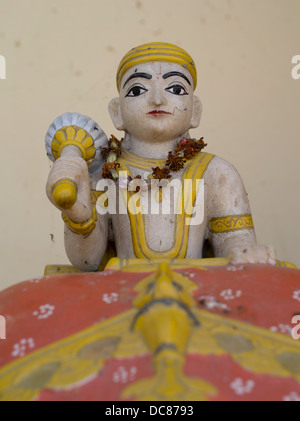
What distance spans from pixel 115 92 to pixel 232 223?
1.40 m

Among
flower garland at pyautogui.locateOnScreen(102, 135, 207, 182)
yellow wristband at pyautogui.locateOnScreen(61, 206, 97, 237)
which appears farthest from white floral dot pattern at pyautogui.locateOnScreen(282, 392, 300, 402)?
flower garland at pyautogui.locateOnScreen(102, 135, 207, 182)

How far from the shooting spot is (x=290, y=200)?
2.99 meters

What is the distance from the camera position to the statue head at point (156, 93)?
1975 millimetres

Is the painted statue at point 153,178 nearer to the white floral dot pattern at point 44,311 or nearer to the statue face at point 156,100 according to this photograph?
the statue face at point 156,100

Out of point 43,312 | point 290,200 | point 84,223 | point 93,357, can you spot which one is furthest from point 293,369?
point 290,200

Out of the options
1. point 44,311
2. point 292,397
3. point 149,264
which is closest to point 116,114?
point 149,264

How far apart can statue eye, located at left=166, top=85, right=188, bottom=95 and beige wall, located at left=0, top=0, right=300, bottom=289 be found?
104 centimetres

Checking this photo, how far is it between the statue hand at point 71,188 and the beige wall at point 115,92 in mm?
1222

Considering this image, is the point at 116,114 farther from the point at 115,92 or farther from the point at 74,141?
the point at 115,92

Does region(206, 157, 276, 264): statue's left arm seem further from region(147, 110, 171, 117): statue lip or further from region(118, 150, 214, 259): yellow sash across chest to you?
region(147, 110, 171, 117): statue lip

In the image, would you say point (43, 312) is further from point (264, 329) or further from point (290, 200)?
point (290, 200)

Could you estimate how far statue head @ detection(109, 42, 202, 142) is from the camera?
77.7 inches

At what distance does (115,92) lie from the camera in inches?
121

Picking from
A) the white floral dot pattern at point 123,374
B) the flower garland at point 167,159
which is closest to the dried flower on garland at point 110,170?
the flower garland at point 167,159
